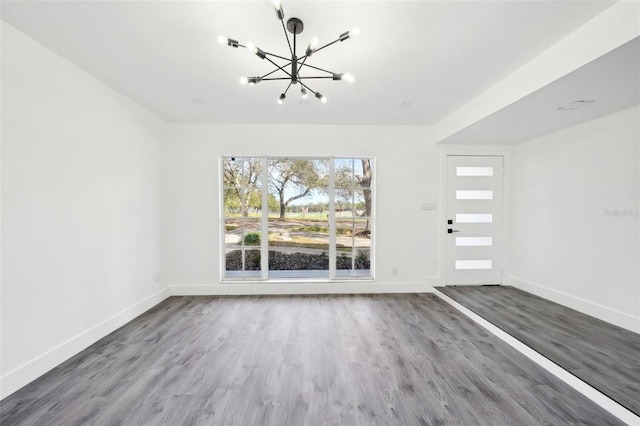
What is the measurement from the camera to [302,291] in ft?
13.2

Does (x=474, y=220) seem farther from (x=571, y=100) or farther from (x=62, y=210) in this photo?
(x=62, y=210)

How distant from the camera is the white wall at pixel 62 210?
1891 mm

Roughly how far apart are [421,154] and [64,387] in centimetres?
494

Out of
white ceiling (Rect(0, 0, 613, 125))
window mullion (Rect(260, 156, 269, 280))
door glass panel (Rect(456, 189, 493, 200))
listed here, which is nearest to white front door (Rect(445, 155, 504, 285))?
door glass panel (Rect(456, 189, 493, 200))

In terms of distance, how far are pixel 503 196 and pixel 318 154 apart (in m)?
3.23

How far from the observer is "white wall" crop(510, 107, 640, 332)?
271cm

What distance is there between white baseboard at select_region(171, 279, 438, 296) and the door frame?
1.97ft

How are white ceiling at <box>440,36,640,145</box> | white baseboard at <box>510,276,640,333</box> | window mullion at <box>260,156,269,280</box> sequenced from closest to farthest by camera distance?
white ceiling at <box>440,36,640,145</box>, white baseboard at <box>510,276,640,333</box>, window mullion at <box>260,156,269,280</box>

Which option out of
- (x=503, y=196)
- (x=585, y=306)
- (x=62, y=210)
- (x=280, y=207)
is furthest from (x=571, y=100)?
(x=62, y=210)

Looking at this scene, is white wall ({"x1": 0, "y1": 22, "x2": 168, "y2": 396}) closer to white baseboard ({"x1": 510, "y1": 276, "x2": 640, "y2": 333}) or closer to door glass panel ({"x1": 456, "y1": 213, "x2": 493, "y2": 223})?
door glass panel ({"x1": 456, "y1": 213, "x2": 493, "y2": 223})

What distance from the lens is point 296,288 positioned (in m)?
4.02

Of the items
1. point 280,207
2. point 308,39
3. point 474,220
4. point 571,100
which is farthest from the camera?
point 280,207

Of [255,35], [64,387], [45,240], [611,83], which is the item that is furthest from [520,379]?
[45,240]

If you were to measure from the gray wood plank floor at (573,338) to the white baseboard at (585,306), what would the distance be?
7cm
